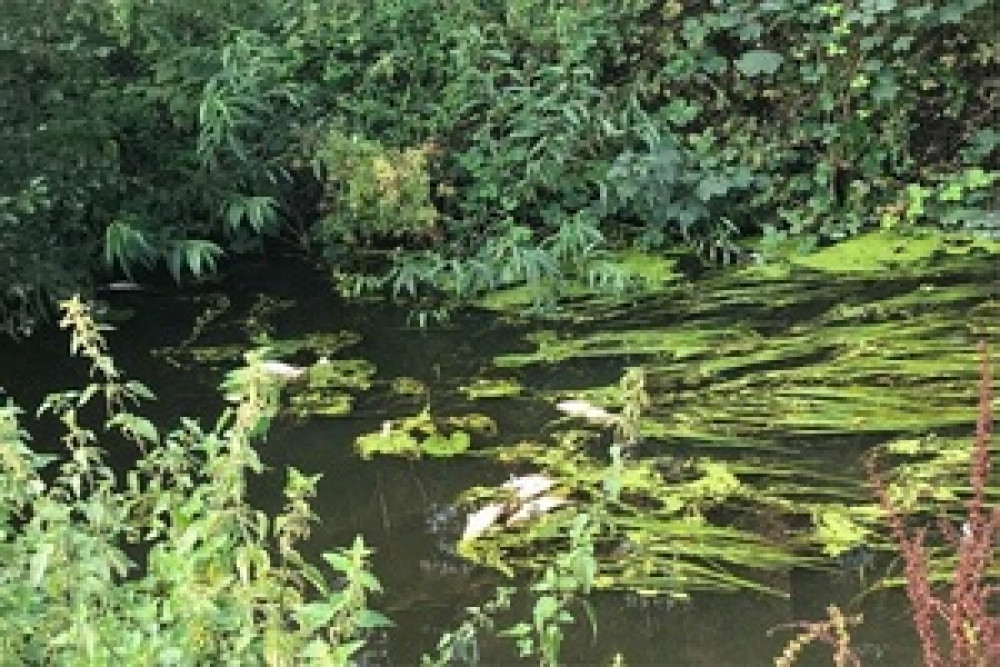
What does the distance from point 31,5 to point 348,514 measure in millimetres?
2823

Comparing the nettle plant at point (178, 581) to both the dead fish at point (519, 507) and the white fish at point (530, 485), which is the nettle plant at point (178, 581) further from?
the white fish at point (530, 485)

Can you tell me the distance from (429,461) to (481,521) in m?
0.51

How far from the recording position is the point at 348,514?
4.03 metres

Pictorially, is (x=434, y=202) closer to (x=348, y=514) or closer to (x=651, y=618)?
(x=348, y=514)

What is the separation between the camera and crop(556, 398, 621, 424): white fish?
14.1 feet

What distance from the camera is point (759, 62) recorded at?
6.07 m

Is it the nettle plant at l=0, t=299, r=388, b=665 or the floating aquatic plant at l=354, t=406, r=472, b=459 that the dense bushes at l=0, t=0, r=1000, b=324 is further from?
the nettle plant at l=0, t=299, r=388, b=665

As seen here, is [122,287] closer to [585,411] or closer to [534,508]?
[585,411]

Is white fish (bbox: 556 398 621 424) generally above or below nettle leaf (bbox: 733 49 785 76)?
below

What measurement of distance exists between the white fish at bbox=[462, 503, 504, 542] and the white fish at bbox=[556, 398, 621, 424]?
57 cm

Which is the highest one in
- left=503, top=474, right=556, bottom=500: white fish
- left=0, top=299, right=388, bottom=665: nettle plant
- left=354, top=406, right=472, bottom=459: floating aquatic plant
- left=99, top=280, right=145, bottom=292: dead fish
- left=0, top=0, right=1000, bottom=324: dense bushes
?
left=0, top=0, right=1000, bottom=324: dense bushes

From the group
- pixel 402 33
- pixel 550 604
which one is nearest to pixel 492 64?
pixel 402 33

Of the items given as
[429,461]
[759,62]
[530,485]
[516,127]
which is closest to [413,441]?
[429,461]

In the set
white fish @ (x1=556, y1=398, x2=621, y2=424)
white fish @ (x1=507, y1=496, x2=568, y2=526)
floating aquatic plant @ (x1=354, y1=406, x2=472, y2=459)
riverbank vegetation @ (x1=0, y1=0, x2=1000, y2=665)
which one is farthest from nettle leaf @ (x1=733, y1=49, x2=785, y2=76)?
white fish @ (x1=507, y1=496, x2=568, y2=526)
